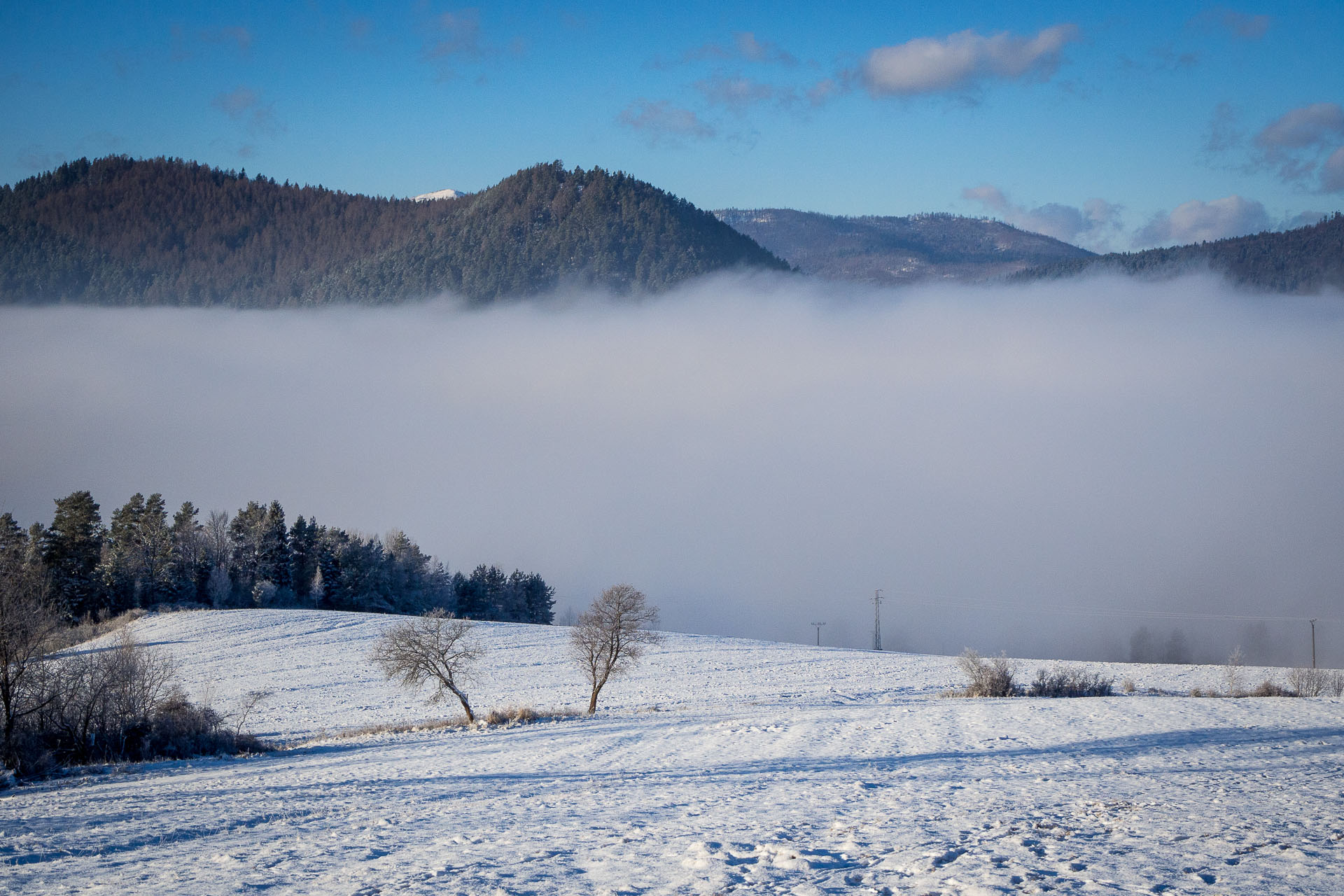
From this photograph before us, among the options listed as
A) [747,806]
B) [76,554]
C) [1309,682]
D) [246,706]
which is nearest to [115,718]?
[246,706]

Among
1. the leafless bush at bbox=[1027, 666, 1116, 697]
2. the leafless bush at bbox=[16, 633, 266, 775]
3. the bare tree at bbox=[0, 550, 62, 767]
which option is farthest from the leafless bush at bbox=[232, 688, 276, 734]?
the leafless bush at bbox=[1027, 666, 1116, 697]

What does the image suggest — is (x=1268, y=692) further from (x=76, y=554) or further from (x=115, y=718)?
(x=76, y=554)

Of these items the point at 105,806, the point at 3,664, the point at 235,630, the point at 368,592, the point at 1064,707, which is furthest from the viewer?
the point at 368,592

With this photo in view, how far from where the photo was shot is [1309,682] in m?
37.8

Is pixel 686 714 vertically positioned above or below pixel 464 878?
below

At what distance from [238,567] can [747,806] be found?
287 ft

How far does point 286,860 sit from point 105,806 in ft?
27.4

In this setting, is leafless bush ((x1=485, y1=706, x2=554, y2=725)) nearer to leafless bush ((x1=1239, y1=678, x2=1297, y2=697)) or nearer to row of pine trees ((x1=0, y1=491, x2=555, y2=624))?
leafless bush ((x1=1239, y1=678, x2=1297, y2=697))

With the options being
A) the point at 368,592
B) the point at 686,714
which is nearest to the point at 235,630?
the point at 368,592

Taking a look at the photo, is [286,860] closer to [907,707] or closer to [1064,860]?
[1064,860]

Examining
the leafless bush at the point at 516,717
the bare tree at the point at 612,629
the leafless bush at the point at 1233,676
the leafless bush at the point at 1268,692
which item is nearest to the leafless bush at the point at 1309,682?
the leafless bush at the point at 1268,692

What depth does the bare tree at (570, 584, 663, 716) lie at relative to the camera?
113ft

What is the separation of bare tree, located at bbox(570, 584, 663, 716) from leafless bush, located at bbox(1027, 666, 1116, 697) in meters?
17.5

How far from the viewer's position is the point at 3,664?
77.9 feet
